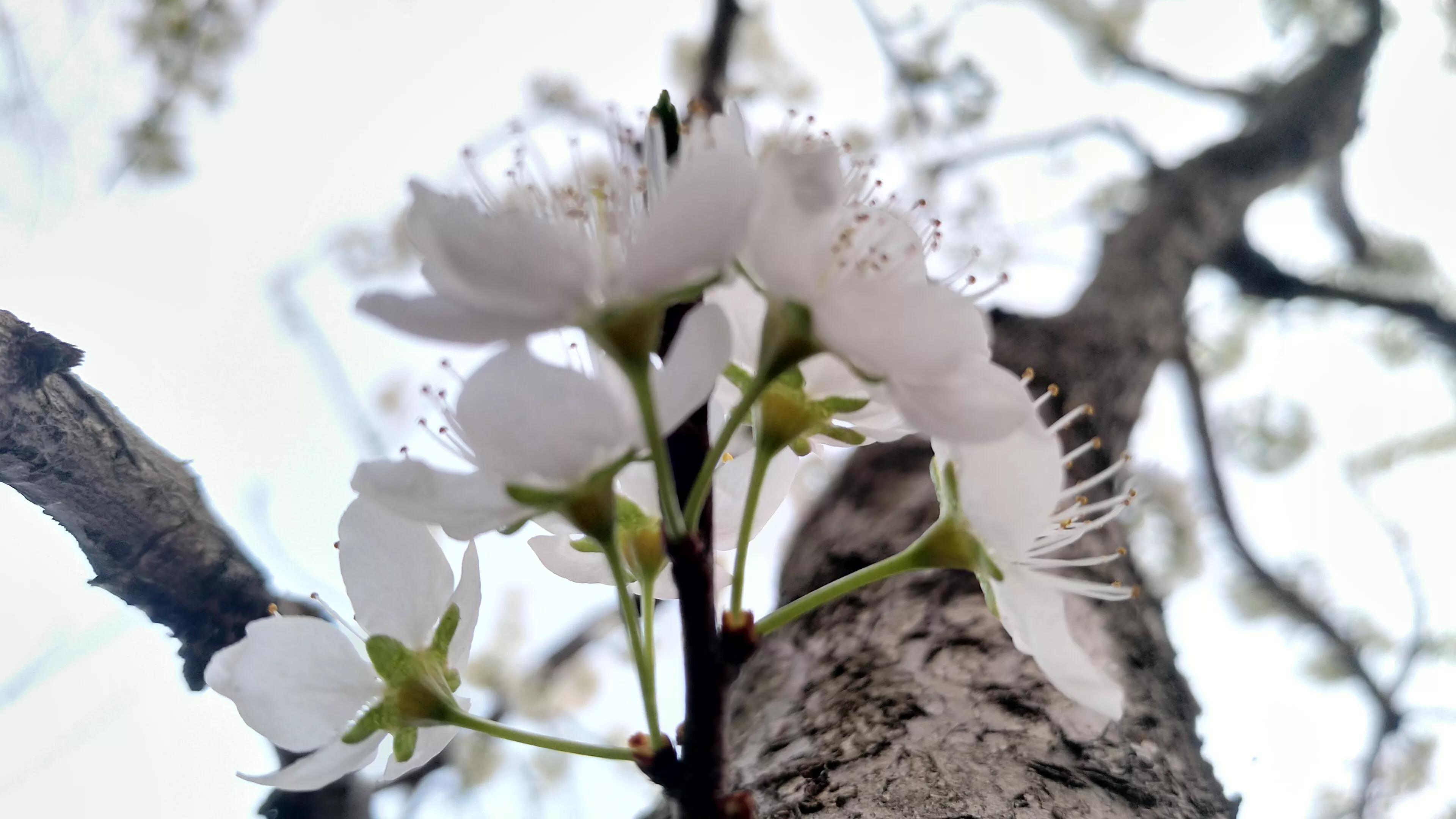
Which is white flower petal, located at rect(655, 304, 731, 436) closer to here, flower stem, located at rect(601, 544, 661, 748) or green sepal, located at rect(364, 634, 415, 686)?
flower stem, located at rect(601, 544, 661, 748)

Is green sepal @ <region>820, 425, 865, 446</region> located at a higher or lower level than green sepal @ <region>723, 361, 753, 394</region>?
lower

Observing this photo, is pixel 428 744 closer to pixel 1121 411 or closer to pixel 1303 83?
pixel 1121 411

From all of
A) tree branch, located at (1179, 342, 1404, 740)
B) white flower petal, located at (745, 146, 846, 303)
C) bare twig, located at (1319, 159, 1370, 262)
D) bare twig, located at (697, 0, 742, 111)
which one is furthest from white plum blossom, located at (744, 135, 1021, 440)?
bare twig, located at (1319, 159, 1370, 262)

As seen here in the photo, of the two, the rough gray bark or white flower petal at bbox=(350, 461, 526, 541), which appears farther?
the rough gray bark

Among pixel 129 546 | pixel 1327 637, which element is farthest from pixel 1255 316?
pixel 129 546

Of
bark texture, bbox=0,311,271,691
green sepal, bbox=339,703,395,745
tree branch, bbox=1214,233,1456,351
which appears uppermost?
tree branch, bbox=1214,233,1456,351

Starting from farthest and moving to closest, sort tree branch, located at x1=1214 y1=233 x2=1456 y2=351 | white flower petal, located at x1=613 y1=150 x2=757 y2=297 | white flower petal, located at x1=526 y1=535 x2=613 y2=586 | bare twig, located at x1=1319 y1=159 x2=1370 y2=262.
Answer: bare twig, located at x1=1319 y1=159 x2=1370 y2=262
tree branch, located at x1=1214 y1=233 x2=1456 y2=351
white flower petal, located at x1=526 y1=535 x2=613 y2=586
white flower petal, located at x1=613 y1=150 x2=757 y2=297

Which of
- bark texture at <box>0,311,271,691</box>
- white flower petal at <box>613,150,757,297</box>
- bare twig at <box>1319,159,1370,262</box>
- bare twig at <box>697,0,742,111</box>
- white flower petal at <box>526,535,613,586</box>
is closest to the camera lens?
white flower petal at <box>613,150,757,297</box>

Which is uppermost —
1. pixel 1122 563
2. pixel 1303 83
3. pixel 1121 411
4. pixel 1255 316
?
pixel 1303 83
